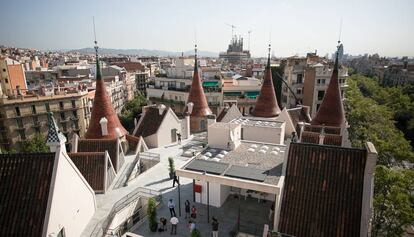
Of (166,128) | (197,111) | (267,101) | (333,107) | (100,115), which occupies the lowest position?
(166,128)

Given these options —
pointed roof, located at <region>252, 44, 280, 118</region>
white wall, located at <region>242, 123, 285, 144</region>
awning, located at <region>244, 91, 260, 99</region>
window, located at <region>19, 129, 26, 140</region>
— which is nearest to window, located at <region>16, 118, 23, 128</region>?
window, located at <region>19, 129, 26, 140</region>

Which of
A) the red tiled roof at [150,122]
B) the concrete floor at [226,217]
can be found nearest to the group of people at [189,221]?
the concrete floor at [226,217]

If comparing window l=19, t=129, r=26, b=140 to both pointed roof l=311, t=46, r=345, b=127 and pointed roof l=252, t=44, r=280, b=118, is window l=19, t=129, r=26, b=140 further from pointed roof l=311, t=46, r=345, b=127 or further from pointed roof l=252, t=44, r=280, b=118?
pointed roof l=311, t=46, r=345, b=127

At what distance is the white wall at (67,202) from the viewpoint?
11.4m

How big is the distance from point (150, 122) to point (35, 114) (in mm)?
24633

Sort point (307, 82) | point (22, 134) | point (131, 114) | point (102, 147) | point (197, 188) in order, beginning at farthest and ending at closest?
point (131, 114) < point (307, 82) < point (22, 134) < point (102, 147) < point (197, 188)

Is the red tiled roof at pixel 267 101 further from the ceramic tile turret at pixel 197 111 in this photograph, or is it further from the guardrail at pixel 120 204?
the guardrail at pixel 120 204

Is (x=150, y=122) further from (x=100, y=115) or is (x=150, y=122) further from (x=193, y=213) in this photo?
(x=193, y=213)

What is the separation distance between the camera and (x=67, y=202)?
12.5 meters

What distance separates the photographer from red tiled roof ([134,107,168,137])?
25766mm

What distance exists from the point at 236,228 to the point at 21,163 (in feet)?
35.0

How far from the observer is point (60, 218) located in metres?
11.8

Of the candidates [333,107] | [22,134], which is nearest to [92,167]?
[333,107]

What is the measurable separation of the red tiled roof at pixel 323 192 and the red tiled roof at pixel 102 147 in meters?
12.7
